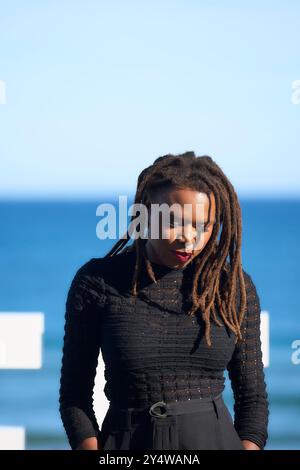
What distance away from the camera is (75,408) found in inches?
118

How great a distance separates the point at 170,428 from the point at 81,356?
284 mm

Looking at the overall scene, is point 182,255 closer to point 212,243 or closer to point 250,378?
point 212,243

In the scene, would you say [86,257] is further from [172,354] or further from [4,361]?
[172,354]

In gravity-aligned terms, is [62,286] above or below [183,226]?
above

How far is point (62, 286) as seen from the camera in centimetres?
2466

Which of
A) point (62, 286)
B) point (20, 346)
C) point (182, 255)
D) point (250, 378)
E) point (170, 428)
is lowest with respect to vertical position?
point (170, 428)

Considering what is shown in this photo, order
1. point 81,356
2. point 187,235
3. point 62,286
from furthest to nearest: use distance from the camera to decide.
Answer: point 62,286 < point 81,356 < point 187,235

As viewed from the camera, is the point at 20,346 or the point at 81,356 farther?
the point at 20,346

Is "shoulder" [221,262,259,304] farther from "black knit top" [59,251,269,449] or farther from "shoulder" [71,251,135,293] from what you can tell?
"shoulder" [71,251,135,293]

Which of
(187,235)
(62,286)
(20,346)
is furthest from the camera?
(62,286)

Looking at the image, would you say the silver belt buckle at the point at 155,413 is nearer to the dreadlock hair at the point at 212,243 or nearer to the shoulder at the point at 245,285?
the dreadlock hair at the point at 212,243

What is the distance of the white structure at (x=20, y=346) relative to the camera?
531 cm

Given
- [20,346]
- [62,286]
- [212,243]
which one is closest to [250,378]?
[212,243]

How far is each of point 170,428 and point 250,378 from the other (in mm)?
282
